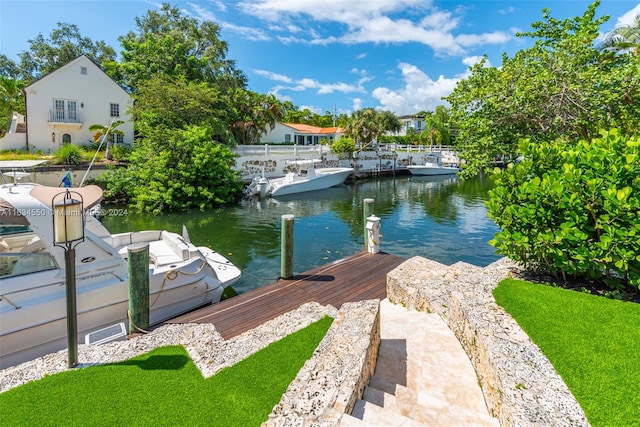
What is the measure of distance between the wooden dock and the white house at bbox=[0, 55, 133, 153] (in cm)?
2262

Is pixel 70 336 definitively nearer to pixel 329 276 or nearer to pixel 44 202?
pixel 44 202

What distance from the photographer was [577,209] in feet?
14.3

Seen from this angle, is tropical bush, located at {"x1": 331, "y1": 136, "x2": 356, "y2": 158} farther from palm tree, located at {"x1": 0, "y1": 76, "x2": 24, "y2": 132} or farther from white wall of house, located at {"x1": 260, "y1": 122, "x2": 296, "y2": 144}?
palm tree, located at {"x1": 0, "y1": 76, "x2": 24, "y2": 132}

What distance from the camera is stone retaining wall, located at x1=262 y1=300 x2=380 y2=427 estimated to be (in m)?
2.38

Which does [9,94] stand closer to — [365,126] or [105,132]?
[105,132]

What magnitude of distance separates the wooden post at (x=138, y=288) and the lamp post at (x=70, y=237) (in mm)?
1898

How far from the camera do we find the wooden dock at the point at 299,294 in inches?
226

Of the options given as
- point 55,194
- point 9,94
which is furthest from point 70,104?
point 55,194

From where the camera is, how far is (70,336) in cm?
358

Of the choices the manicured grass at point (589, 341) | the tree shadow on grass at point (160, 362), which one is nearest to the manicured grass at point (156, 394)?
the tree shadow on grass at point (160, 362)

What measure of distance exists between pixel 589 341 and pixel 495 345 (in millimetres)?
866

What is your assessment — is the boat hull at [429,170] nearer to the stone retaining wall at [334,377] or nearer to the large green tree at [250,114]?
the large green tree at [250,114]

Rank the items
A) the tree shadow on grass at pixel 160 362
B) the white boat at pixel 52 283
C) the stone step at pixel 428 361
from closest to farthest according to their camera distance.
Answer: the stone step at pixel 428 361
the tree shadow on grass at pixel 160 362
the white boat at pixel 52 283

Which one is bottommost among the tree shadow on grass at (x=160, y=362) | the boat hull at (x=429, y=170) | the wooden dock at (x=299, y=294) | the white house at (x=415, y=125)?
the wooden dock at (x=299, y=294)
